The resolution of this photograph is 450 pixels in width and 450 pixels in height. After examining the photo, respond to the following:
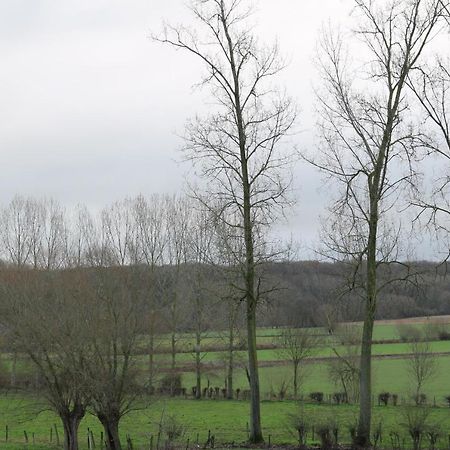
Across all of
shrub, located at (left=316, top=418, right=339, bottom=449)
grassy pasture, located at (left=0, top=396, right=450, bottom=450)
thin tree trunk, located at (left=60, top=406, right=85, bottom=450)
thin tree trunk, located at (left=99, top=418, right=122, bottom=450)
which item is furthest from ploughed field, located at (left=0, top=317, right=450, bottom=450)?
thin tree trunk, located at (left=60, top=406, right=85, bottom=450)

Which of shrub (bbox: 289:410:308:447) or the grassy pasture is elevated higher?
shrub (bbox: 289:410:308:447)

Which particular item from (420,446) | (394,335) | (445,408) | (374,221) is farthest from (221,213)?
(394,335)

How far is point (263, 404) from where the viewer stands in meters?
38.3

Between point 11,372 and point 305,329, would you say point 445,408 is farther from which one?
point 11,372

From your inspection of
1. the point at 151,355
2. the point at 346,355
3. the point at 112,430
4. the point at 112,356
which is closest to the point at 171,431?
the point at 112,430

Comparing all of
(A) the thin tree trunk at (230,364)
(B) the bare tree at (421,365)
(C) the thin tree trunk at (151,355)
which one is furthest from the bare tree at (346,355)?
(C) the thin tree trunk at (151,355)

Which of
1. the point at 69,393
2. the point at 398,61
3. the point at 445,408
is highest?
the point at 398,61

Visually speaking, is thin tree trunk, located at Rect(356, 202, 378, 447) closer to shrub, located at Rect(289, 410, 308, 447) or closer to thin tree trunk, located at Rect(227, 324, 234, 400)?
shrub, located at Rect(289, 410, 308, 447)

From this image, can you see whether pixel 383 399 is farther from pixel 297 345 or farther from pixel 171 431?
pixel 171 431

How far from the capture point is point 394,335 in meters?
56.8

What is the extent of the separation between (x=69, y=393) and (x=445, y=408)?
2196 centimetres

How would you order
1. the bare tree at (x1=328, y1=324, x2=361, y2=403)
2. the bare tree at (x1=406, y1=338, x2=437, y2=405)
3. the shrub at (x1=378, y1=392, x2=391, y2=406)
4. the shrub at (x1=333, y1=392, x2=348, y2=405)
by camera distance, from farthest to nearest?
the bare tree at (x1=406, y1=338, x2=437, y2=405), the bare tree at (x1=328, y1=324, x2=361, y2=403), the shrub at (x1=333, y1=392, x2=348, y2=405), the shrub at (x1=378, y1=392, x2=391, y2=406)

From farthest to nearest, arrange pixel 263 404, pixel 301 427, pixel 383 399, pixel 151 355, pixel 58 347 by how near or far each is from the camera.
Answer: pixel 263 404 < pixel 383 399 < pixel 151 355 < pixel 58 347 < pixel 301 427

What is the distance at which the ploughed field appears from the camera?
73.8 feet
